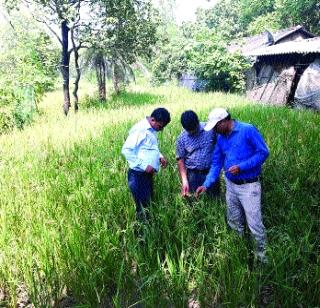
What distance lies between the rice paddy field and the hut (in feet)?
25.2

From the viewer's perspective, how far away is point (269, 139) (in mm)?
6410

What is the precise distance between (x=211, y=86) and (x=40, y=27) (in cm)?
997

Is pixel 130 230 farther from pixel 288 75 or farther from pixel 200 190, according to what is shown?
pixel 288 75

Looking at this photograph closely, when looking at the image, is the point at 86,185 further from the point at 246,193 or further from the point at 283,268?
the point at 283,268

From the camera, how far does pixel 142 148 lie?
3.85 meters

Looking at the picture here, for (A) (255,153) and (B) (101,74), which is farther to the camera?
(B) (101,74)

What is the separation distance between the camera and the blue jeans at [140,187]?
3.93 m

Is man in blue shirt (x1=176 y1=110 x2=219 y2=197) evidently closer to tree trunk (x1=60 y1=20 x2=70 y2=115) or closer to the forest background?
the forest background

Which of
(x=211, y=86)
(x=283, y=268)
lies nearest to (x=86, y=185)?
(x=283, y=268)

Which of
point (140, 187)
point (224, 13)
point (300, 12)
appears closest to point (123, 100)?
point (140, 187)

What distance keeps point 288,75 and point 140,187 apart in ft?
38.2

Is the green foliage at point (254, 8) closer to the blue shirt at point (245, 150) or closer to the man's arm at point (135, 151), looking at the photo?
the man's arm at point (135, 151)

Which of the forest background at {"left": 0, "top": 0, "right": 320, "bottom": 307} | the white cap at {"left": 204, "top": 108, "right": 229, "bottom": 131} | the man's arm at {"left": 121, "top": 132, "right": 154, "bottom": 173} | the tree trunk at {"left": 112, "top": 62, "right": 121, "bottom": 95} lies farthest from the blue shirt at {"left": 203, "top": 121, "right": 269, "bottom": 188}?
the tree trunk at {"left": 112, "top": 62, "right": 121, "bottom": 95}

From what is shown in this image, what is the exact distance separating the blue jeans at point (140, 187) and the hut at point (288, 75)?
9948 millimetres
